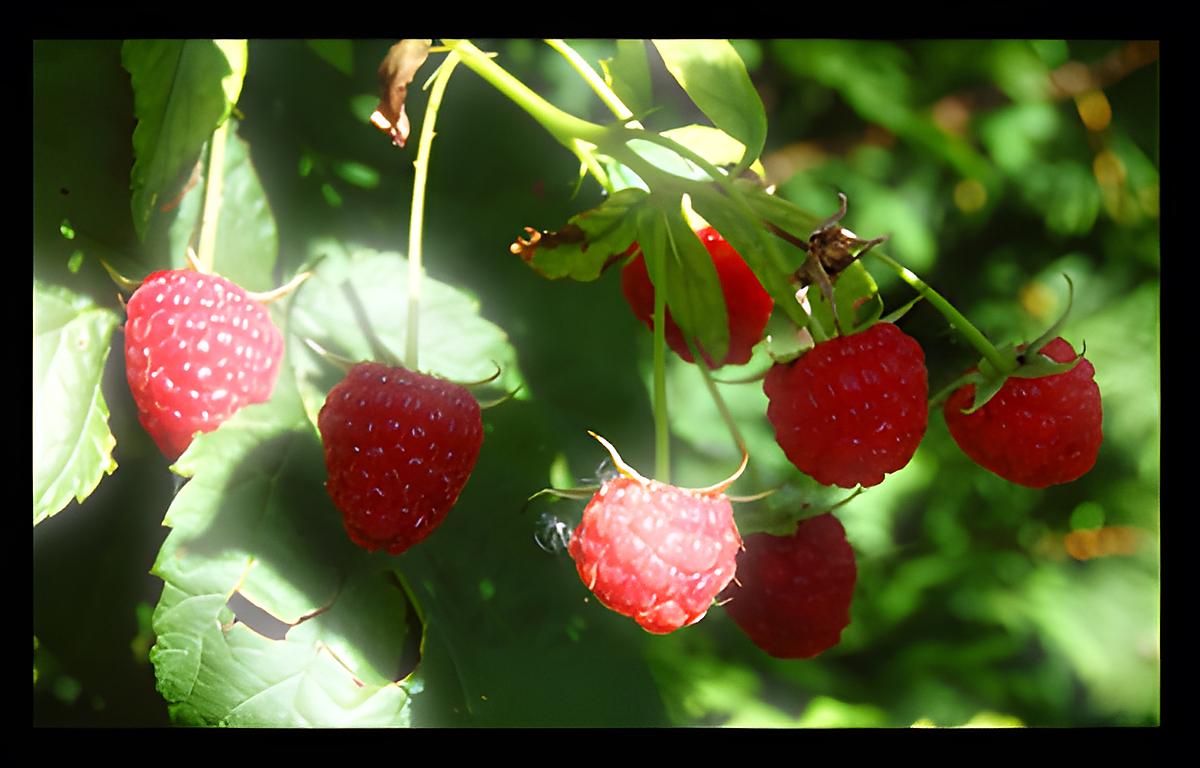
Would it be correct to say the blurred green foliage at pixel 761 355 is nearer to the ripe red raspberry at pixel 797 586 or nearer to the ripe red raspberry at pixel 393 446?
the ripe red raspberry at pixel 797 586

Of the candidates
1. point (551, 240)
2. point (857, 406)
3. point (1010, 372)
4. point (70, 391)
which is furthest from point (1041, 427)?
point (70, 391)

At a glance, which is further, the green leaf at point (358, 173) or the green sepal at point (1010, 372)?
the green leaf at point (358, 173)

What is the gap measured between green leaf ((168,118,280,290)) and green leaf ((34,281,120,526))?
0.34 ft

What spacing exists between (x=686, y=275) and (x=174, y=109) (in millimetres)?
432

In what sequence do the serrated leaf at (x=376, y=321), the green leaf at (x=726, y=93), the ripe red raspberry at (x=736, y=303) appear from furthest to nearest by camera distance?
1. the serrated leaf at (x=376, y=321)
2. the ripe red raspberry at (x=736, y=303)
3. the green leaf at (x=726, y=93)

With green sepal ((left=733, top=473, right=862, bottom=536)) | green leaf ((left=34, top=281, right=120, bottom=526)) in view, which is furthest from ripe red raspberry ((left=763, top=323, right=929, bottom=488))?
green leaf ((left=34, top=281, right=120, bottom=526))

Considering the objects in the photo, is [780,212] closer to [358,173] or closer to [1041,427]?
[1041,427]

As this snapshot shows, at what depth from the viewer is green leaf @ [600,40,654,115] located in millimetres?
870

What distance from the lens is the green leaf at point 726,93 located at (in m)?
0.75

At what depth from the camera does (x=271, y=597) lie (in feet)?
3.01

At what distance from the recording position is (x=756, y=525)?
903 millimetres

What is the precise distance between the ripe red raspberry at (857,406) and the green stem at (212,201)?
0.48m

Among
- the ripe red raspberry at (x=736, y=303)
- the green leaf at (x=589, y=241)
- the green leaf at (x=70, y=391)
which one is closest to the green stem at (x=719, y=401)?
the ripe red raspberry at (x=736, y=303)
